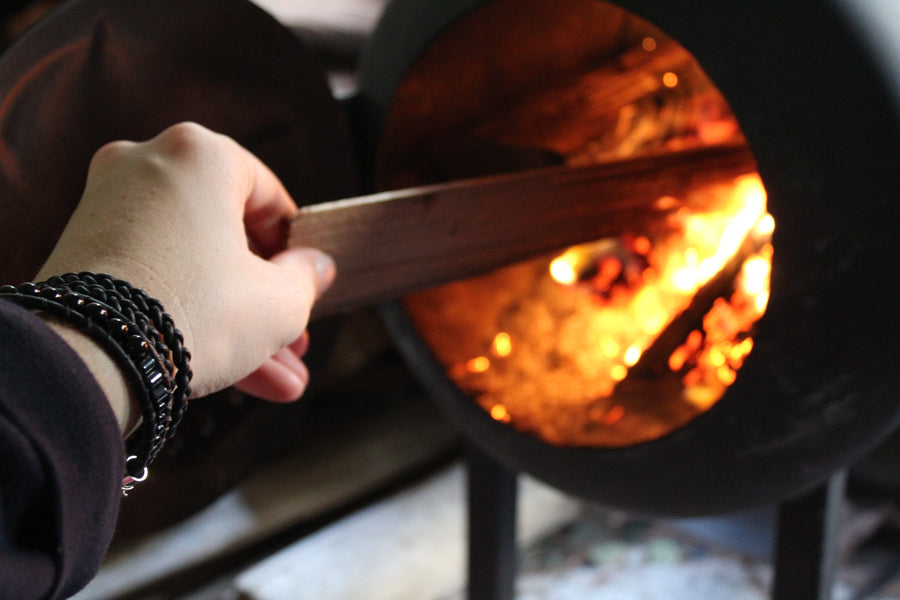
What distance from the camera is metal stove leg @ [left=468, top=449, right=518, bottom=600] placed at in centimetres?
97

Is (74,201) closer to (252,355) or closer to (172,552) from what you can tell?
(252,355)

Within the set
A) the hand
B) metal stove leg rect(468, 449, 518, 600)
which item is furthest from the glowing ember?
the hand

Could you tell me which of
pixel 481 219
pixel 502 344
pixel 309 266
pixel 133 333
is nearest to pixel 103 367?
pixel 133 333

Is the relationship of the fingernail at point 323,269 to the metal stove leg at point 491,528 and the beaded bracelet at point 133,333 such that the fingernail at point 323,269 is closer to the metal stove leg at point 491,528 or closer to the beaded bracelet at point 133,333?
the beaded bracelet at point 133,333

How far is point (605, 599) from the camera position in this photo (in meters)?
1.49

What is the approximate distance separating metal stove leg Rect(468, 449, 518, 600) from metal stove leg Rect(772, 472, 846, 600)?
0.30m

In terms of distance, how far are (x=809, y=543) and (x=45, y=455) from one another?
0.72m

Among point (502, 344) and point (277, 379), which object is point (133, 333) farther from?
point (502, 344)

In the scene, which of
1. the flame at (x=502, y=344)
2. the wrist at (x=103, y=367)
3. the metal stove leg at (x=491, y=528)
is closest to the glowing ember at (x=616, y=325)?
the flame at (x=502, y=344)

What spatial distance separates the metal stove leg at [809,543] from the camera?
2.61 feet

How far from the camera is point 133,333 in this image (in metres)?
0.41

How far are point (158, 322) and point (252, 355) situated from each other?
97mm

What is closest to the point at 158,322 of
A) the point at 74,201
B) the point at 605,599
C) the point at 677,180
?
the point at 74,201

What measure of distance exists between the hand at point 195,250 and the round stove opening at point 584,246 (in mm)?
307
